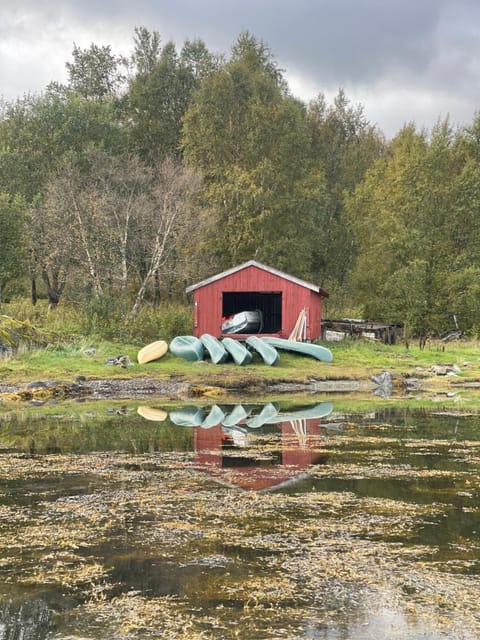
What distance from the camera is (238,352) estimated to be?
2642 centimetres

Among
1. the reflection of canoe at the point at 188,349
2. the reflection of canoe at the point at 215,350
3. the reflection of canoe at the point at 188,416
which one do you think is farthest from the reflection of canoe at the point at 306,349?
the reflection of canoe at the point at 188,416

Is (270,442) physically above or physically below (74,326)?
below

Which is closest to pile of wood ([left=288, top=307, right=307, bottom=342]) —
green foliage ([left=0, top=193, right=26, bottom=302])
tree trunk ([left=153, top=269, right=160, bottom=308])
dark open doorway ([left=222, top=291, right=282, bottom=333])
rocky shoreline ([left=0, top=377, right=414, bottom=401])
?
rocky shoreline ([left=0, top=377, right=414, bottom=401])

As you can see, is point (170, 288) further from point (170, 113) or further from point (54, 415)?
point (54, 415)

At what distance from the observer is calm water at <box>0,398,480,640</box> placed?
5.31 meters

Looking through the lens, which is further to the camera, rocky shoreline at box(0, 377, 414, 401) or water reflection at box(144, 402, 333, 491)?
rocky shoreline at box(0, 377, 414, 401)

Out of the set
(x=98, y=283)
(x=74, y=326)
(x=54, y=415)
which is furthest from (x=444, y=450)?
(x=98, y=283)

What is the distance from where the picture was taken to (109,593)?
580cm

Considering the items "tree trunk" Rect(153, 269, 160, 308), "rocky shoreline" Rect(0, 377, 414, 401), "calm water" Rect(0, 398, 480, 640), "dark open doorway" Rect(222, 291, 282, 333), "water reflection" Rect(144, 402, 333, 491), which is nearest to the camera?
"calm water" Rect(0, 398, 480, 640)

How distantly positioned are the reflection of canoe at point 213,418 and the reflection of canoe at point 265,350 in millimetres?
7205

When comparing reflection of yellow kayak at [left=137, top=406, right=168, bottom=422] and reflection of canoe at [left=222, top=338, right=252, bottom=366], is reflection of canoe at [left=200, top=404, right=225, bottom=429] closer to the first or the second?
reflection of yellow kayak at [left=137, top=406, right=168, bottom=422]

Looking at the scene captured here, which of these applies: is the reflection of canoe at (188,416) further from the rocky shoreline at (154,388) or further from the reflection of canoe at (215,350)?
the reflection of canoe at (215,350)

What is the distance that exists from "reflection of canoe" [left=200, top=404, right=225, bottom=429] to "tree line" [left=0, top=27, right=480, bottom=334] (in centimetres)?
1627

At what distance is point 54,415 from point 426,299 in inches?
1020
